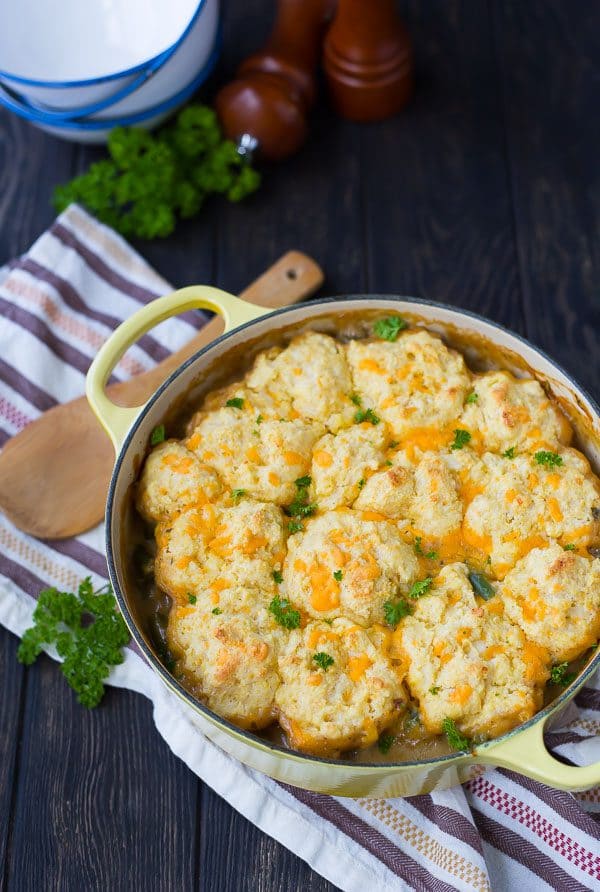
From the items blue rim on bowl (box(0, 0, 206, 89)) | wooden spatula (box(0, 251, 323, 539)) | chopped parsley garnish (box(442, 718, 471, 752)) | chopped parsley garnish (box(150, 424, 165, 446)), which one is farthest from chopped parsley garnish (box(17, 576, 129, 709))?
blue rim on bowl (box(0, 0, 206, 89))

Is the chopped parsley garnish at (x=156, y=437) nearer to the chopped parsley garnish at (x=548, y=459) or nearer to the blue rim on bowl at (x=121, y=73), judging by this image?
the chopped parsley garnish at (x=548, y=459)

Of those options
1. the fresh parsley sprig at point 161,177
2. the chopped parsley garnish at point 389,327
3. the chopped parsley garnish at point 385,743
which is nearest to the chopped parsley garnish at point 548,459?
the chopped parsley garnish at point 389,327

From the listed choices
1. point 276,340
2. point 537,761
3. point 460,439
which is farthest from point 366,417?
point 537,761

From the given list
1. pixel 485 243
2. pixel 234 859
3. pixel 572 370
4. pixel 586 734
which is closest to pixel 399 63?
pixel 485 243

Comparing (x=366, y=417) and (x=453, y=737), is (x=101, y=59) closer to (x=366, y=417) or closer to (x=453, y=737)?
(x=366, y=417)

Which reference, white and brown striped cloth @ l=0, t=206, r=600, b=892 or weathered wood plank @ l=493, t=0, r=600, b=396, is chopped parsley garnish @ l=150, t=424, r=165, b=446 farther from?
weathered wood plank @ l=493, t=0, r=600, b=396
